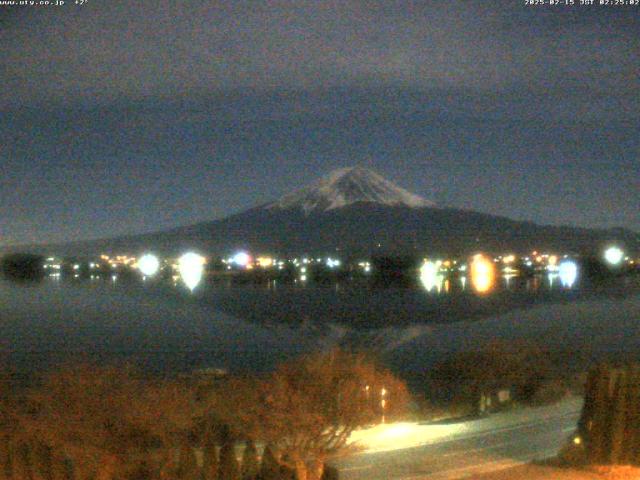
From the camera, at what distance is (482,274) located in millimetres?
75062

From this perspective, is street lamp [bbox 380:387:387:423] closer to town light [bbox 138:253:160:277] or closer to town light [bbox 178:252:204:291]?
town light [bbox 178:252:204:291]

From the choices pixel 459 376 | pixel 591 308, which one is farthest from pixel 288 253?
pixel 459 376

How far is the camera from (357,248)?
8969 centimetres

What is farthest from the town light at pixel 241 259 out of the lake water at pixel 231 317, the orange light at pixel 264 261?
the lake water at pixel 231 317

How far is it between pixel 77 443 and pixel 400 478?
159 inches

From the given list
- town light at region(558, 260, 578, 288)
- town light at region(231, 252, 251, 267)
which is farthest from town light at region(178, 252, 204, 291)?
town light at region(558, 260, 578, 288)

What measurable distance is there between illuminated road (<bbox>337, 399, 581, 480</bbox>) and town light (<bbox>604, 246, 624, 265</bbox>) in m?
56.8

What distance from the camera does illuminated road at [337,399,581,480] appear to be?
1174 centimetres

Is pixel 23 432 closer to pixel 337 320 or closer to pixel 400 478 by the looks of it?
pixel 400 478

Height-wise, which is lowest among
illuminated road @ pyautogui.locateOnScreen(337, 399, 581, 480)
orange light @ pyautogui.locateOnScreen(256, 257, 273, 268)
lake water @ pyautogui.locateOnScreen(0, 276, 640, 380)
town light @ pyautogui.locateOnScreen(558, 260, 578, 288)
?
illuminated road @ pyautogui.locateOnScreen(337, 399, 581, 480)

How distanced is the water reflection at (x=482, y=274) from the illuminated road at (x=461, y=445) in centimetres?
3746

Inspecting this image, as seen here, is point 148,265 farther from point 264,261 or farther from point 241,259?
point 264,261

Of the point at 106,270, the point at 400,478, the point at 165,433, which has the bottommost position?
the point at 400,478

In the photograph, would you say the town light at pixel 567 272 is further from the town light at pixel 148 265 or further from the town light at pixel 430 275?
the town light at pixel 148 265
